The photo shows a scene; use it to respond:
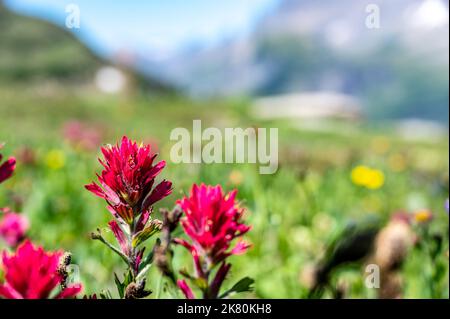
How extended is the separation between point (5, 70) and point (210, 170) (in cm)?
5449

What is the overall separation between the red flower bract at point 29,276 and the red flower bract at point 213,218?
0.29m

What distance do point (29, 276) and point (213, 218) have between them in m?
0.35

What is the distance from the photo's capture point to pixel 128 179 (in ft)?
3.25

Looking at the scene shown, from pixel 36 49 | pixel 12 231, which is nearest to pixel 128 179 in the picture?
pixel 12 231

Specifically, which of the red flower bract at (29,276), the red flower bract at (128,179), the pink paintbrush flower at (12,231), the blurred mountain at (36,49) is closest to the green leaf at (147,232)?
the red flower bract at (128,179)

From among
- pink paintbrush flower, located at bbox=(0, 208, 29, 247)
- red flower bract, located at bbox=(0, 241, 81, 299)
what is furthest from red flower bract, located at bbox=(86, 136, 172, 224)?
pink paintbrush flower, located at bbox=(0, 208, 29, 247)

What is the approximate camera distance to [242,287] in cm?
108

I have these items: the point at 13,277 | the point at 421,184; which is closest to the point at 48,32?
the point at 421,184

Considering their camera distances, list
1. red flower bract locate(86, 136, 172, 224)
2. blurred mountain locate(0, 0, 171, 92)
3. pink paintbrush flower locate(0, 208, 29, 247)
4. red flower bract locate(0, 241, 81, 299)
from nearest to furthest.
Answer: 1. red flower bract locate(0, 241, 81, 299)
2. red flower bract locate(86, 136, 172, 224)
3. pink paintbrush flower locate(0, 208, 29, 247)
4. blurred mountain locate(0, 0, 171, 92)

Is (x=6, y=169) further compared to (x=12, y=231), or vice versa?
(x=12, y=231)

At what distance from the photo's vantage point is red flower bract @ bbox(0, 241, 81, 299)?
2.77 ft

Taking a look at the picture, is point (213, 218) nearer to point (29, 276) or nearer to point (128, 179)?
point (128, 179)

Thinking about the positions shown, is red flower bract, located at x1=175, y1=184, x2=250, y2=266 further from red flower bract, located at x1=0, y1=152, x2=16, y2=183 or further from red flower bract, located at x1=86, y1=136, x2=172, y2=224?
red flower bract, located at x1=0, y1=152, x2=16, y2=183

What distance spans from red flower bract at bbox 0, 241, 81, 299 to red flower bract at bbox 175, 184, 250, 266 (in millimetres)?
289
